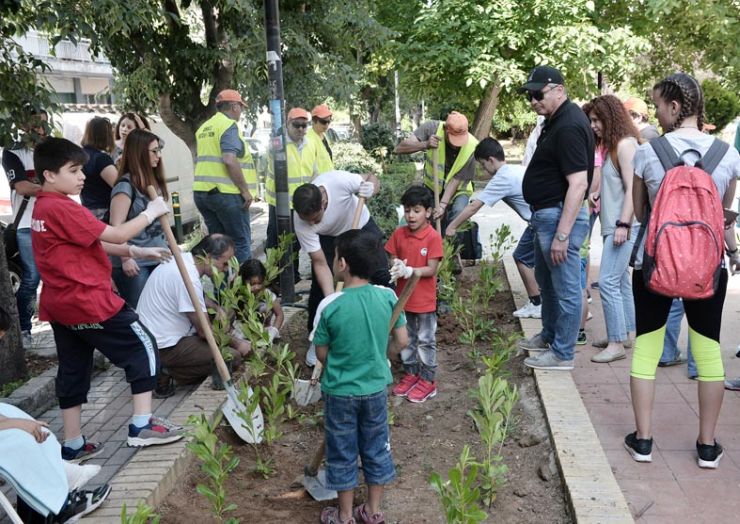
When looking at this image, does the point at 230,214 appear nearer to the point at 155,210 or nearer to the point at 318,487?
the point at 155,210

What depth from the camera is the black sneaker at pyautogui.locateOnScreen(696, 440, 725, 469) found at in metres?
3.63

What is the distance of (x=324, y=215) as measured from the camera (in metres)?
5.18

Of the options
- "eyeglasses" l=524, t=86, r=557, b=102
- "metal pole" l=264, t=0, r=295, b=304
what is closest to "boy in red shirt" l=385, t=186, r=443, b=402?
"eyeglasses" l=524, t=86, r=557, b=102

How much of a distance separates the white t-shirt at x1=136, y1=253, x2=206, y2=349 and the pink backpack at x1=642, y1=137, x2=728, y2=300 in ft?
9.08

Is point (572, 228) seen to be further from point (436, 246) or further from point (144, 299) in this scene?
point (144, 299)

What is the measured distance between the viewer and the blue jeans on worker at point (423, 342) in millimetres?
4758

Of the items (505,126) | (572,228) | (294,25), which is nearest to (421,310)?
(572,228)

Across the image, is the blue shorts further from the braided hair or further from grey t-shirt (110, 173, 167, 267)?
grey t-shirt (110, 173, 167, 267)

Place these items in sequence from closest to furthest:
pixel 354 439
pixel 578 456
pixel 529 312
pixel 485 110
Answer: pixel 354 439 < pixel 578 456 < pixel 529 312 < pixel 485 110

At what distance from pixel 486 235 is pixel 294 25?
4354 mm

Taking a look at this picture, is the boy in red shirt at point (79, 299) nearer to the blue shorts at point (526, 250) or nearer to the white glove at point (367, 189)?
the white glove at point (367, 189)

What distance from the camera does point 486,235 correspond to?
11.7m

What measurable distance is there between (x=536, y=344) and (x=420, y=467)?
166 centimetres

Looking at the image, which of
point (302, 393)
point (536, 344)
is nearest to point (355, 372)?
point (302, 393)
